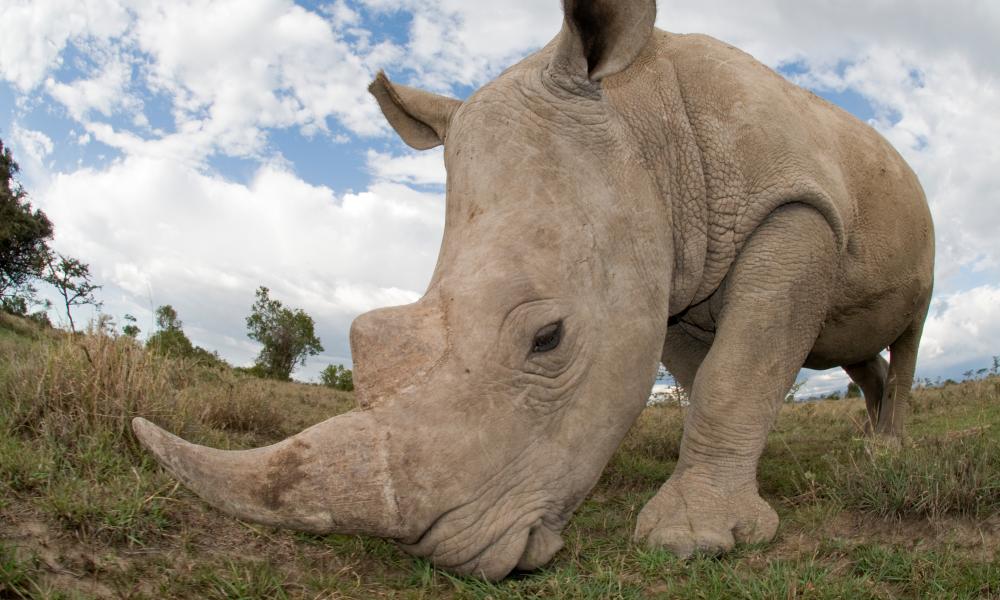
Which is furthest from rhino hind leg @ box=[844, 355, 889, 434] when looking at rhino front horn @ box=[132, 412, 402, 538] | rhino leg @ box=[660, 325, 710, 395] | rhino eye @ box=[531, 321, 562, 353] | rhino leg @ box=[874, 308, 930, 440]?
rhino front horn @ box=[132, 412, 402, 538]

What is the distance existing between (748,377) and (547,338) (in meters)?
1.07

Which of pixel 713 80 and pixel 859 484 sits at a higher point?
pixel 713 80

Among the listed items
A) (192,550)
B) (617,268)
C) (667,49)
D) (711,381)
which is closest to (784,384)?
(711,381)

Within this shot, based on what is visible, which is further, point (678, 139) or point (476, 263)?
point (678, 139)

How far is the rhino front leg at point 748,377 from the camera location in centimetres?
319

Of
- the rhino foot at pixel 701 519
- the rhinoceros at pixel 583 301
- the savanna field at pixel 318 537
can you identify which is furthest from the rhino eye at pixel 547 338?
the rhino foot at pixel 701 519

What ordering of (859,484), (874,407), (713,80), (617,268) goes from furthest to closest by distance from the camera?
1. (874,407)
2. (713,80)
3. (859,484)
4. (617,268)

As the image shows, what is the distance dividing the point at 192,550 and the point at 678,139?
255 cm

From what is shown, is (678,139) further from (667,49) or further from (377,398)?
(377,398)

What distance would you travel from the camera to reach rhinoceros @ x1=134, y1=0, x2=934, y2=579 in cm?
239

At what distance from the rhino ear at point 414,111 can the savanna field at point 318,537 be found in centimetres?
186

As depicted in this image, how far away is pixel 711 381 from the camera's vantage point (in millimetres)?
3367

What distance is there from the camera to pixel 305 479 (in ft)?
7.56

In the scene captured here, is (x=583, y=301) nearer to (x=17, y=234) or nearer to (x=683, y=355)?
(x=683, y=355)
